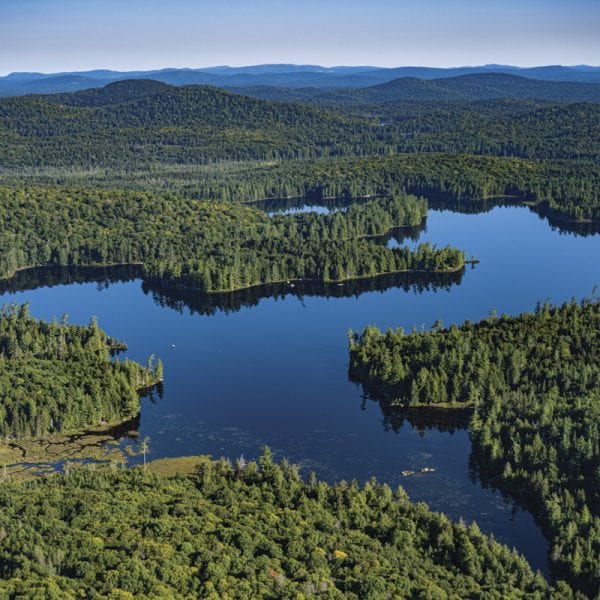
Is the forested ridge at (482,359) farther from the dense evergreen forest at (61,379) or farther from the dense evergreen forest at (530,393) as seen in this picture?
the dense evergreen forest at (61,379)

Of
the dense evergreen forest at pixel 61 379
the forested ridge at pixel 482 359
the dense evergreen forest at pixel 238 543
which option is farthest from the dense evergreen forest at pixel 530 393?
the dense evergreen forest at pixel 61 379

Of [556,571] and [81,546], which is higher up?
[81,546]

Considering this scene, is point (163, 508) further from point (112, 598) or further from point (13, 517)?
point (112, 598)

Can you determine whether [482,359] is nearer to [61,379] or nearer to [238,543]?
[61,379]

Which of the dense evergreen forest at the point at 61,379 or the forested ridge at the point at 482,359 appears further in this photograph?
the forested ridge at the point at 482,359

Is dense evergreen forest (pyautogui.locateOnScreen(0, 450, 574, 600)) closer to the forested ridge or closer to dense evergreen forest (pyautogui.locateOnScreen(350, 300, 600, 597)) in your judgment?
dense evergreen forest (pyautogui.locateOnScreen(350, 300, 600, 597))

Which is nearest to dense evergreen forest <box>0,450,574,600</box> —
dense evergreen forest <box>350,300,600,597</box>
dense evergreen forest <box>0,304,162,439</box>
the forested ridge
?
dense evergreen forest <box>350,300,600,597</box>

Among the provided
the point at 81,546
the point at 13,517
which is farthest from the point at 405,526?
the point at 13,517
